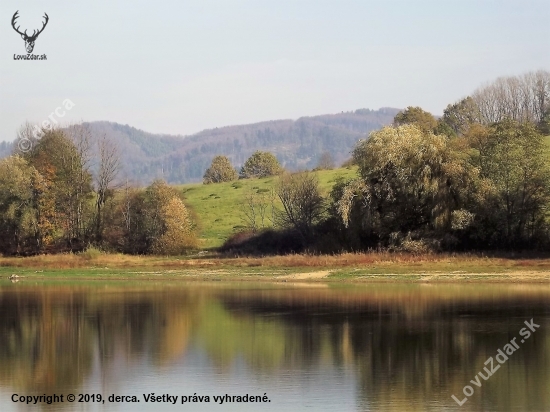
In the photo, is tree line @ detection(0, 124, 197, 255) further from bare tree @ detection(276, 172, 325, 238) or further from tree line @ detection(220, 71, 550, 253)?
tree line @ detection(220, 71, 550, 253)

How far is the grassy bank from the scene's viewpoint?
5356 cm

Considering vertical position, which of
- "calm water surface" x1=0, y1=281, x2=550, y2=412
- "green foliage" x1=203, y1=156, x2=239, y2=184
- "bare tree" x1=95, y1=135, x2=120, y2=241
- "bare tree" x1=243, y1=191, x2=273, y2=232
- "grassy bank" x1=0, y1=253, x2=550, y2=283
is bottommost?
"calm water surface" x1=0, y1=281, x2=550, y2=412

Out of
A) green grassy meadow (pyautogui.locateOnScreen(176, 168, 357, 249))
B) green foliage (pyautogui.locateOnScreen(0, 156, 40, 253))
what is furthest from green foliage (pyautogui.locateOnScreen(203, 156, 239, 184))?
green foliage (pyautogui.locateOnScreen(0, 156, 40, 253))

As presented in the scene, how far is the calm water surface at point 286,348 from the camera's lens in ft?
70.2

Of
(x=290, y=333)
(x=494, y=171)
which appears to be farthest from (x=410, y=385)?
(x=494, y=171)

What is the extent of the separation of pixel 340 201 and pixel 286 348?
38550 millimetres

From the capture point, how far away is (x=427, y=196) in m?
64.1

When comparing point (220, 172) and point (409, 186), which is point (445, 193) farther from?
point (220, 172)

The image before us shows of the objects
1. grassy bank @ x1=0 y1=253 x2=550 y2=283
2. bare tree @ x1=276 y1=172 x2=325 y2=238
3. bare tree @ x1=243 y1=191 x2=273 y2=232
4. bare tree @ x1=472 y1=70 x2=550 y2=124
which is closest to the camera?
grassy bank @ x1=0 y1=253 x2=550 y2=283

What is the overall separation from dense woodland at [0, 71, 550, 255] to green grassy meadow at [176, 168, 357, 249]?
2.18 meters

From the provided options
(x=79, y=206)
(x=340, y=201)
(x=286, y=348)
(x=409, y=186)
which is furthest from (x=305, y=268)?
(x=79, y=206)

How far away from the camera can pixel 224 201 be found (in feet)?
315

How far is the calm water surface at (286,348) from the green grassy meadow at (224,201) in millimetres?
38058

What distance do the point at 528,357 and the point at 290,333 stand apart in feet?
29.9
